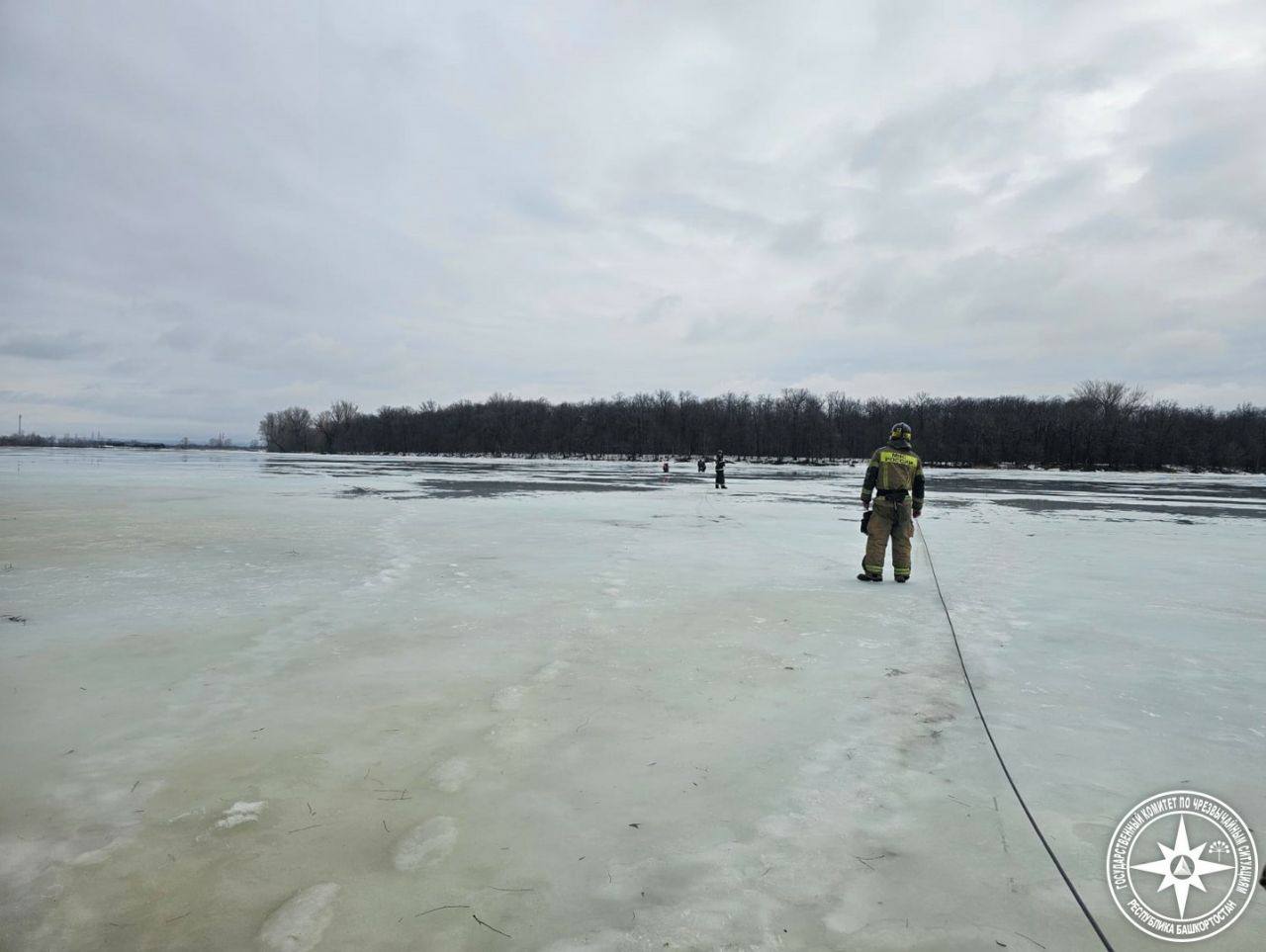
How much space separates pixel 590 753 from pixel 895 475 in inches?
221

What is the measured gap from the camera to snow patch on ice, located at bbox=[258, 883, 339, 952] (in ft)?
6.32

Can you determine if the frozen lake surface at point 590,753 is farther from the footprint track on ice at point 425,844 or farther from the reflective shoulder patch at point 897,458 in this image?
the reflective shoulder patch at point 897,458

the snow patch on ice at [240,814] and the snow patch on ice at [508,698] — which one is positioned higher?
the snow patch on ice at [508,698]

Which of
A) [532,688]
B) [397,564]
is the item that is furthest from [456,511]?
[532,688]

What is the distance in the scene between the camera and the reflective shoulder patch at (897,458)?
7.66 m

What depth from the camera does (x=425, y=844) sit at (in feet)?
7.89

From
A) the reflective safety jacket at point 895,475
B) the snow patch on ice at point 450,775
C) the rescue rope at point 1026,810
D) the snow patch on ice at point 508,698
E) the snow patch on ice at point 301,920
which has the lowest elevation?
the snow patch on ice at point 301,920

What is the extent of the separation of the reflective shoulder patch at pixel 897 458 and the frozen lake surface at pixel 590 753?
1450 mm

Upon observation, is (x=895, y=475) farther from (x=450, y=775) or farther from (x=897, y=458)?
(x=450, y=775)

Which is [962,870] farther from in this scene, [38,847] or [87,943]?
[38,847]

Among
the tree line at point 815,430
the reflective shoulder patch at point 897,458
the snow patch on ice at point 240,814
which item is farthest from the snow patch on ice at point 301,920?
the tree line at point 815,430

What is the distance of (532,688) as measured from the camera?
3973mm

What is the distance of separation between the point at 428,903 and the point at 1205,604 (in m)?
7.44

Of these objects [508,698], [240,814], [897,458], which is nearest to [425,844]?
[240,814]
